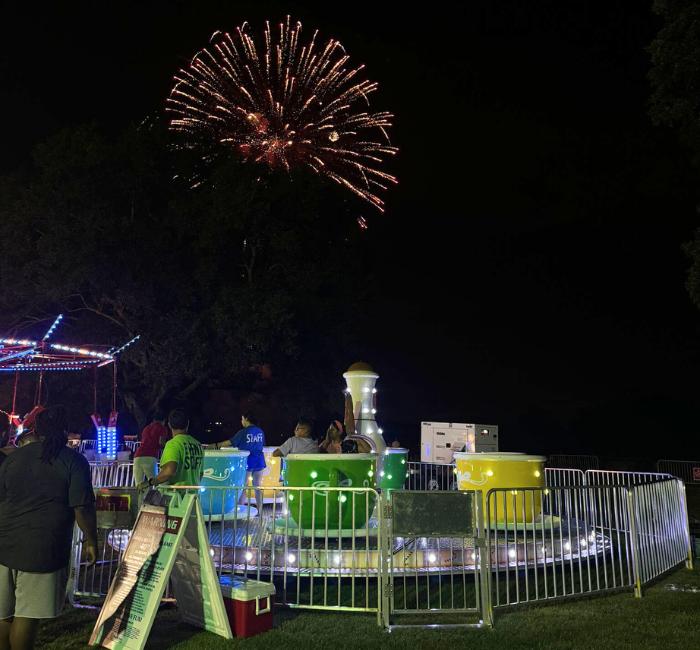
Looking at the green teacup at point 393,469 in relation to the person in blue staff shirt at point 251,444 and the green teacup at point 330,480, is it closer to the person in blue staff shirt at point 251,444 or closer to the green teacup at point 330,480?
the person in blue staff shirt at point 251,444

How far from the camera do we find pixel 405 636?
210 inches

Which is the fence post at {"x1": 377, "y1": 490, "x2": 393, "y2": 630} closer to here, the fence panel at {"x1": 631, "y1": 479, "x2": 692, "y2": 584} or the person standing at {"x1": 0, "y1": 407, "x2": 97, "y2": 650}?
the person standing at {"x1": 0, "y1": 407, "x2": 97, "y2": 650}

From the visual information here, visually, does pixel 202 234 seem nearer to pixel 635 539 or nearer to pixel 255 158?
pixel 255 158

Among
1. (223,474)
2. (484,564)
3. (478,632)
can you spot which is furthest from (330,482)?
(478,632)

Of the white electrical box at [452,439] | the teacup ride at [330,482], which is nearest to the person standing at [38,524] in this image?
the teacup ride at [330,482]

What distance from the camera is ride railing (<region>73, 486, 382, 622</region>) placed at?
6.05 m

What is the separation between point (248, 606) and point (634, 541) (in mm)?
4196

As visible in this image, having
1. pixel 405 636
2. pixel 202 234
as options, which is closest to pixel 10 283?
pixel 202 234

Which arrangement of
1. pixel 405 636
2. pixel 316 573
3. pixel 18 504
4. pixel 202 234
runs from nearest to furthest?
pixel 18 504 < pixel 405 636 < pixel 316 573 < pixel 202 234

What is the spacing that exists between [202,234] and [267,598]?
18714 mm

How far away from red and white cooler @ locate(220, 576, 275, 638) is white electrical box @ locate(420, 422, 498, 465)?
15.2 metres

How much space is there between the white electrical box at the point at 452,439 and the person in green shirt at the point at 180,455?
14418mm

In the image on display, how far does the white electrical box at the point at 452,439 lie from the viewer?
2073 cm

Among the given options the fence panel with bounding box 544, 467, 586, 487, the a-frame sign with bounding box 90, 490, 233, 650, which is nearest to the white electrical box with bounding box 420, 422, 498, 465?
the fence panel with bounding box 544, 467, 586, 487
